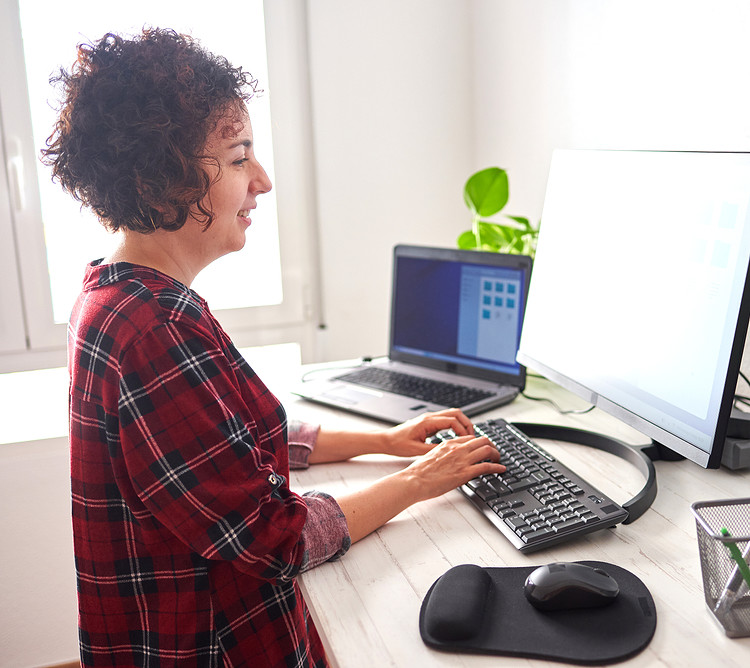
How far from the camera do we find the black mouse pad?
71 centimetres

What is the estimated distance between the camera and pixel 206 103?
867mm

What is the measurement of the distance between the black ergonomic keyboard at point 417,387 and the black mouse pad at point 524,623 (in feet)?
2.17

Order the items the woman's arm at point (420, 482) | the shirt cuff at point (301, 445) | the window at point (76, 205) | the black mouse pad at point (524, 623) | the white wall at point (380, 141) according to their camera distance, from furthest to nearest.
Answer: the white wall at point (380, 141), the window at point (76, 205), the shirt cuff at point (301, 445), the woman's arm at point (420, 482), the black mouse pad at point (524, 623)

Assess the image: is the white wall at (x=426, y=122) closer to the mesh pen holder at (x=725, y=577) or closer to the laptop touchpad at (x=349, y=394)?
the laptop touchpad at (x=349, y=394)

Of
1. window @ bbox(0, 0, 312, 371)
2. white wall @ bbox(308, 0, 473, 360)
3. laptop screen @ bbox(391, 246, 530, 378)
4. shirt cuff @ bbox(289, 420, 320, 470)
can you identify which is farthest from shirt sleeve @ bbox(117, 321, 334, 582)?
white wall @ bbox(308, 0, 473, 360)

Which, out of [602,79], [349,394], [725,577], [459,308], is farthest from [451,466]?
[602,79]

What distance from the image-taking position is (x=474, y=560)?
0.89 m

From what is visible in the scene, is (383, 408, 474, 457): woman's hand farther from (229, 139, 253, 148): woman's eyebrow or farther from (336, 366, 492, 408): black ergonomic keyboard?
(229, 139, 253, 148): woman's eyebrow

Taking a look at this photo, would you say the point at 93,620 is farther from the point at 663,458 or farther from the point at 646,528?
the point at 663,458

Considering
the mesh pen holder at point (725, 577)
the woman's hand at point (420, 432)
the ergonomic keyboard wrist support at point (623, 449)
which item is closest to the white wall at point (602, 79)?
the ergonomic keyboard wrist support at point (623, 449)

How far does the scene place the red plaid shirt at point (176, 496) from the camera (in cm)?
76

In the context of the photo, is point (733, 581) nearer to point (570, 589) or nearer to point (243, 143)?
point (570, 589)

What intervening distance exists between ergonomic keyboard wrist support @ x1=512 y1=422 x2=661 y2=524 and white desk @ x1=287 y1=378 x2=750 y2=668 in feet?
0.04

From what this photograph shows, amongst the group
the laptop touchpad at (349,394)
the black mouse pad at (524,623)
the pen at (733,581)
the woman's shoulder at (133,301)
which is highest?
the woman's shoulder at (133,301)
